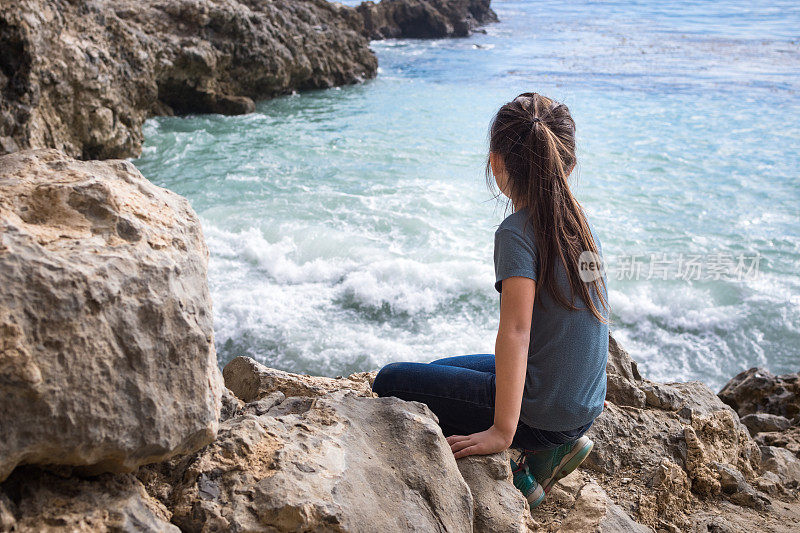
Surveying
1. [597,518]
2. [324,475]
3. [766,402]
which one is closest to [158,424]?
[324,475]

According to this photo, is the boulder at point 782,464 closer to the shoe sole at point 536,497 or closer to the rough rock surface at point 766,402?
the rough rock surface at point 766,402

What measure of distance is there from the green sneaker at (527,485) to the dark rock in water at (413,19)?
29035 millimetres

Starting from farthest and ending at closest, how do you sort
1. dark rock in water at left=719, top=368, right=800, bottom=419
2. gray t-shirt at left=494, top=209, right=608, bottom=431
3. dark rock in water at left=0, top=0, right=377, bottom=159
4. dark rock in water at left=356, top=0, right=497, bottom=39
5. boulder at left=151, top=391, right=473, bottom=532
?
1. dark rock in water at left=356, top=0, right=497, bottom=39
2. dark rock in water at left=0, top=0, right=377, bottom=159
3. dark rock in water at left=719, top=368, right=800, bottom=419
4. gray t-shirt at left=494, top=209, right=608, bottom=431
5. boulder at left=151, top=391, right=473, bottom=532

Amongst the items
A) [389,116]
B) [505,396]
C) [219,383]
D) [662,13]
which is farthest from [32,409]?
[662,13]

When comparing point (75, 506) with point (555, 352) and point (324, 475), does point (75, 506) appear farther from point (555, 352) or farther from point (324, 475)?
point (555, 352)

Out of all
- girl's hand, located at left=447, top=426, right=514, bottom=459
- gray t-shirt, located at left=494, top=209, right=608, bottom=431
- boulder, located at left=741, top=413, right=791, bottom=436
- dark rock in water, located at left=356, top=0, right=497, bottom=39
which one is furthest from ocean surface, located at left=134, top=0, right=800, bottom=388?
dark rock in water, located at left=356, top=0, right=497, bottom=39

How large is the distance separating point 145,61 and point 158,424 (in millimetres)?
10441

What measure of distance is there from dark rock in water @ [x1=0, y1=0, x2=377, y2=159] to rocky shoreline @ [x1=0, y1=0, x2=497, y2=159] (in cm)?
2

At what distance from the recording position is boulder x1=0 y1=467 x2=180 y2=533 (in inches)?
50.1

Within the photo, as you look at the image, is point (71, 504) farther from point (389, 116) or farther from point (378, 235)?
point (389, 116)

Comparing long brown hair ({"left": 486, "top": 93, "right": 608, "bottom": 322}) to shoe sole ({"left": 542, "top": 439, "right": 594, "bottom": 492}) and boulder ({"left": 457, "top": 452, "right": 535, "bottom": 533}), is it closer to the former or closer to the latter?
shoe sole ({"left": 542, "top": 439, "right": 594, "bottom": 492})

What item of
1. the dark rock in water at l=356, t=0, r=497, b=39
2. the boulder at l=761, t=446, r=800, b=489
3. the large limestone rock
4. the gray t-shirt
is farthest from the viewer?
the dark rock in water at l=356, t=0, r=497, b=39

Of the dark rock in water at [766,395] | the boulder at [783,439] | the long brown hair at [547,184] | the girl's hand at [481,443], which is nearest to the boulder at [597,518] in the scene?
the girl's hand at [481,443]

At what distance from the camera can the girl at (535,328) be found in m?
1.98
